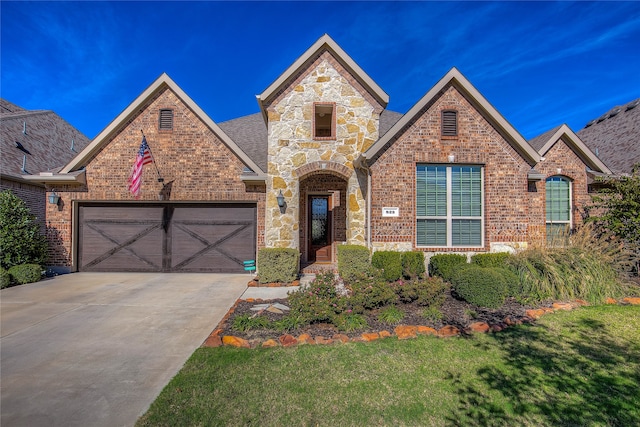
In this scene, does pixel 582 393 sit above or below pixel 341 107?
below

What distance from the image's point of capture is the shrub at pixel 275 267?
8.27m

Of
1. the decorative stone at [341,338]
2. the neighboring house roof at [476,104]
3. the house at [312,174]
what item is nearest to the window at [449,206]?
the house at [312,174]

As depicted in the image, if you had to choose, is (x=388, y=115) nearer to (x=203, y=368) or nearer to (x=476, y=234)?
(x=476, y=234)

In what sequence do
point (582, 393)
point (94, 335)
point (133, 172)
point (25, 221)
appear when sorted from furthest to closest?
point (133, 172), point (25, 221), point (94, 335), point (582, 393)

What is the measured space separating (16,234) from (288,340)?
9.32 meters

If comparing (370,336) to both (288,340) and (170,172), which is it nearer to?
(288,340)

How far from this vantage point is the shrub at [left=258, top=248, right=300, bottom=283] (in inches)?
325

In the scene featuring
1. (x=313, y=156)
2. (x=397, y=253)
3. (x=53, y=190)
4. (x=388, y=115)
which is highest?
(x=388, y=115)

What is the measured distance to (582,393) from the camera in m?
3.11

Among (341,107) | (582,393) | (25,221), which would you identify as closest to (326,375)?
(582,393)

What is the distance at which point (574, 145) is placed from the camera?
1051 cm

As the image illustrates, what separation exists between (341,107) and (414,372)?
806 cm

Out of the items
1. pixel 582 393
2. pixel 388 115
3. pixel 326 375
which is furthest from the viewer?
pixel 388 115

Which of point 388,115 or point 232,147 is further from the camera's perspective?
point 388,115
